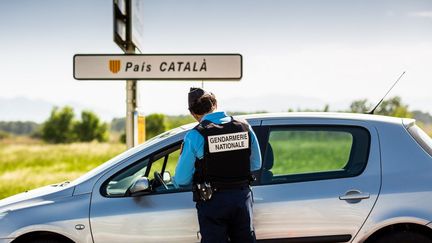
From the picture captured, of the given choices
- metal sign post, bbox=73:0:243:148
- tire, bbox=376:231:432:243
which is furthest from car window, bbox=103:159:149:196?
metal sign post, bbox=73:0:243:148

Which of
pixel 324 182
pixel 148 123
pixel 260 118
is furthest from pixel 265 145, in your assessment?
pixel 148 123

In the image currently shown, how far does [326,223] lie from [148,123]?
128 m

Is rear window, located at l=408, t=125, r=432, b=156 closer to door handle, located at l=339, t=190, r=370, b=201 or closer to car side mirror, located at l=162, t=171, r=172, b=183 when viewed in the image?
door handle, located at l=339, t=190, r=370, b=201

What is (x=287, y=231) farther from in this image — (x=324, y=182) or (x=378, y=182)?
(x=378, y=182)

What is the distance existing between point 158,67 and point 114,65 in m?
0.57

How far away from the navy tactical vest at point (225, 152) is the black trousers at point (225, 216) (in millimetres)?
112

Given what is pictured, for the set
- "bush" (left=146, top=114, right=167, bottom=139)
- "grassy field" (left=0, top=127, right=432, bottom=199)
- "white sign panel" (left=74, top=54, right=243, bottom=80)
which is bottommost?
"bush" (left=146, top=114, right=167, bottom=139)

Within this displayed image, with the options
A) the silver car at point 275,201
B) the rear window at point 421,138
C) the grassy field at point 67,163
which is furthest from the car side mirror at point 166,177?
the rear window at point 421,138

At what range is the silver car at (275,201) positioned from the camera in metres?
4.64

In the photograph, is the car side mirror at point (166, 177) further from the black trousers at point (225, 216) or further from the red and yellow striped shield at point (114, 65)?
the red and yellow striped shield at point (114, 65)

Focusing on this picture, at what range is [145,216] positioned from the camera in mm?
4656

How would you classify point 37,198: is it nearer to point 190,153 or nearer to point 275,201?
point 190,153

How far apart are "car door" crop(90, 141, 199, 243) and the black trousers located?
426 mm

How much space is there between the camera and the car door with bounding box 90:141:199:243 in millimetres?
4637
